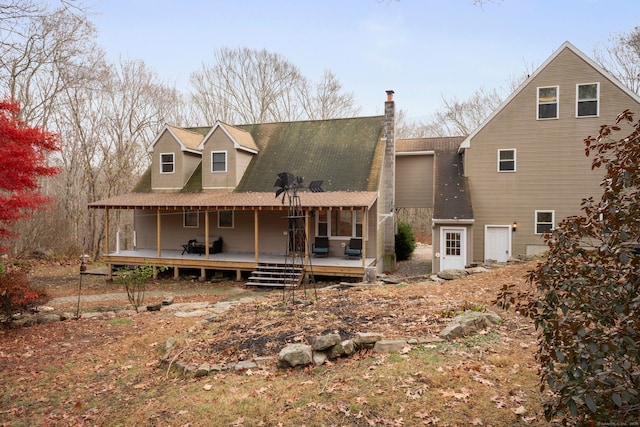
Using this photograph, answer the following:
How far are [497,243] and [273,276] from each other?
975cm

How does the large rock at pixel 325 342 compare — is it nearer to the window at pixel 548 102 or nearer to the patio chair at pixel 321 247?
the patio chair at pixel 321 247

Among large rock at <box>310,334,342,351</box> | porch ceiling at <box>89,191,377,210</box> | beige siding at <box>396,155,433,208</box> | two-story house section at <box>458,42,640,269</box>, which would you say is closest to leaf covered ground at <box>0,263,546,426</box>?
large rock at <box>310,334,342,351</box>

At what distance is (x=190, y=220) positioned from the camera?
19703 mm

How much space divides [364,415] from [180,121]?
32227mm

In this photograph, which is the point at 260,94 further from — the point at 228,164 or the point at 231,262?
the point at 231,262

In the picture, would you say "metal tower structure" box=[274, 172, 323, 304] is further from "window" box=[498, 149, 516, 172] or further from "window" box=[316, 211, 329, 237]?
"window" box=[498, 149, 516, 172]

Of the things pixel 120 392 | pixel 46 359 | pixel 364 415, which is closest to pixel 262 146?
pixel 46 359

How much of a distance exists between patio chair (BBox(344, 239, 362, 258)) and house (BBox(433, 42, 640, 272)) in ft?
11.4

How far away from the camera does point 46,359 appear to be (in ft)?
25.8

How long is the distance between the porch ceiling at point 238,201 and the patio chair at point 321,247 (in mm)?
2036

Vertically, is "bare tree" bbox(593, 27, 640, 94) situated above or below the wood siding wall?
above

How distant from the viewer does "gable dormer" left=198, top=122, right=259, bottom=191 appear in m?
19.0

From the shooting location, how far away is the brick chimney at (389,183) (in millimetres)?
18578

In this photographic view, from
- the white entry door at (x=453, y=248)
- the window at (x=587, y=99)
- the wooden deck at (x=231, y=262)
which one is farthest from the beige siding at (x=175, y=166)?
the window at (x=587, y=99)
